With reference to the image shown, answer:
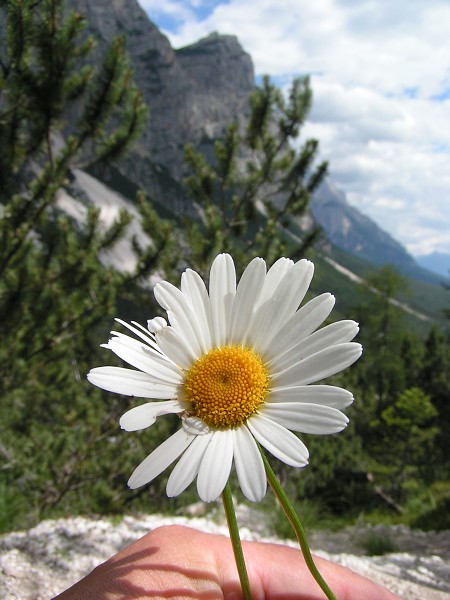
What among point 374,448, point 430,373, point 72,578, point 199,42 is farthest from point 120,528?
point 199,42

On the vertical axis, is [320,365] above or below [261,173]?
below

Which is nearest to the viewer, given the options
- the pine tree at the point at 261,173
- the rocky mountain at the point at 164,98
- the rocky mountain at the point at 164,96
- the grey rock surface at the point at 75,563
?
the grey rock surface at the point at 75,563

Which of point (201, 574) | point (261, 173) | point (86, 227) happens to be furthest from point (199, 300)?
point (261, 173)

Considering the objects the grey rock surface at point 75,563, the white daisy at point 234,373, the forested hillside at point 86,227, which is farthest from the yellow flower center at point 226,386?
the forested hillside at point 86,227

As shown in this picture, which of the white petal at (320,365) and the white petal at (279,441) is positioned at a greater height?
the white petal at (320,365)

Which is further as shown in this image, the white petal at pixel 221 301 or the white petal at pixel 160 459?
the white petal at pixel 221 301

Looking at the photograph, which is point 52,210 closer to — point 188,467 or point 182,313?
point 182,313

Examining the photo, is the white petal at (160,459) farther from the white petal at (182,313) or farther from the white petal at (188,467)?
the white petal at (182,313)
